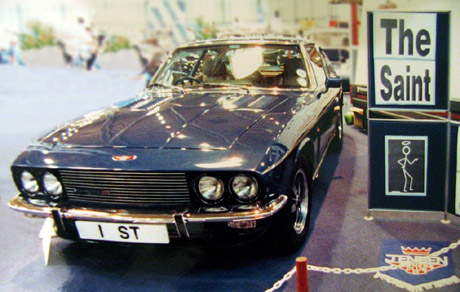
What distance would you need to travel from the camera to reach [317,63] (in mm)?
3744

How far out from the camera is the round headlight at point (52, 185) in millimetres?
2381

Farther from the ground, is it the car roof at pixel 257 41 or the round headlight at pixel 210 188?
the car roof at pixel 257 41

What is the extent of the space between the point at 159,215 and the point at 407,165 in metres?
1.70

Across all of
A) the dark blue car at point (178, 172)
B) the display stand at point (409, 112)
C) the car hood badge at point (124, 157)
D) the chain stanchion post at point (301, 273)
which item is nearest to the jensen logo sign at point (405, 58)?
the display stand at point (409, 112)

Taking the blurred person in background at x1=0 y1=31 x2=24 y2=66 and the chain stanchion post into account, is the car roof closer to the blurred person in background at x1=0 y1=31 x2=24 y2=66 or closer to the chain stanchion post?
the chain stanchion post

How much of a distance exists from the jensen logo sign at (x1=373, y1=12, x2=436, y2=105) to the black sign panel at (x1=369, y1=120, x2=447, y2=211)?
0.20m

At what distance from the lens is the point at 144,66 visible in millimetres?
7223

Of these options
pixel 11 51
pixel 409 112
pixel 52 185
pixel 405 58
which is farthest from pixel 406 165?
pixel 11 51

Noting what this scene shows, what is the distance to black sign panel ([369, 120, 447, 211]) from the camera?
285 cm

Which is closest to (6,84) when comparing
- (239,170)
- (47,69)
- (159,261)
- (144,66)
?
(47,69)

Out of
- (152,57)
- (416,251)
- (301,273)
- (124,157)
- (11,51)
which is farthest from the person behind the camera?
(152,57)

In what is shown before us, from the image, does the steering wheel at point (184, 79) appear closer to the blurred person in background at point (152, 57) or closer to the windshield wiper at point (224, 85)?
the windshield wiper at point (224, 85)

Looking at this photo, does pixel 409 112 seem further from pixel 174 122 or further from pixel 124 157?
pixel 124 157

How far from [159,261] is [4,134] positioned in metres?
4.87
